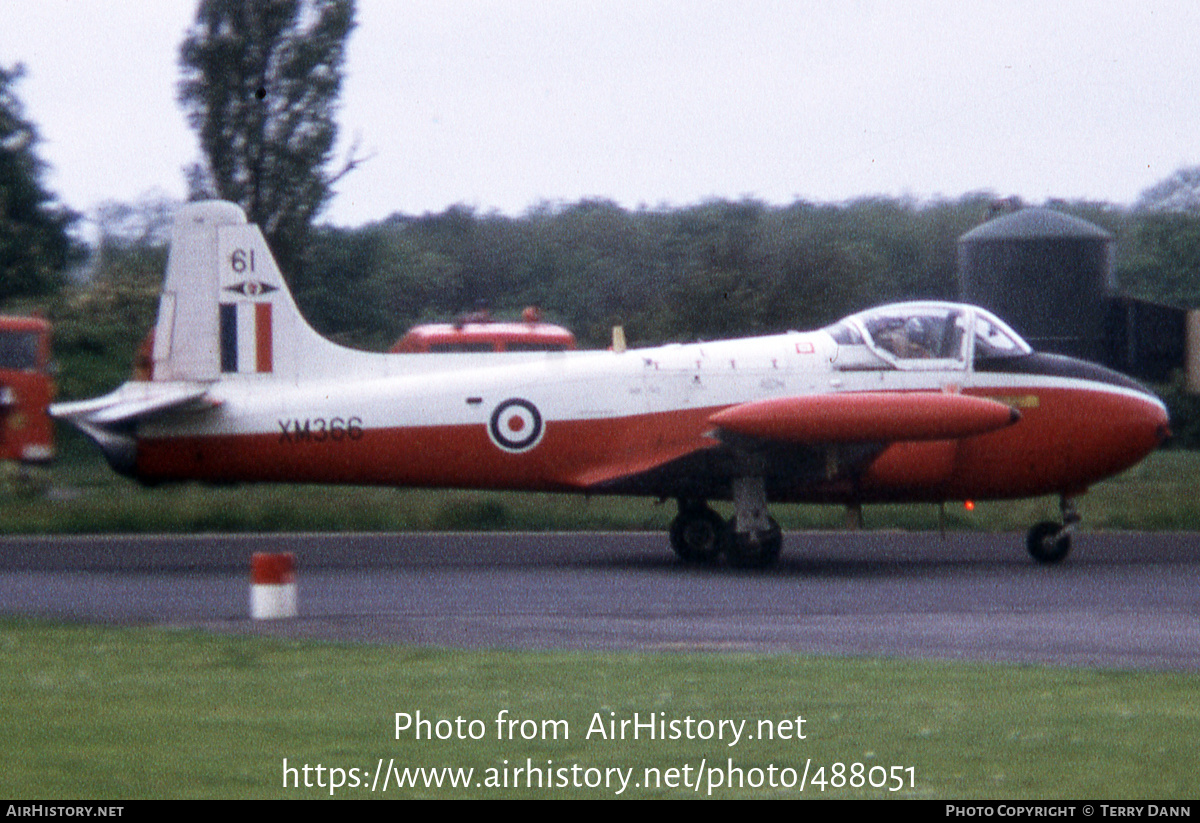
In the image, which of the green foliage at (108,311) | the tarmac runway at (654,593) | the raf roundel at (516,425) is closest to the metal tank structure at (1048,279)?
the tarmac runway at (654,593)

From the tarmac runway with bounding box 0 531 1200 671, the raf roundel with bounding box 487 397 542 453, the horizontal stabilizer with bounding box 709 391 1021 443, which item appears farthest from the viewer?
the raf roundel with bounding box 487 397 542 453

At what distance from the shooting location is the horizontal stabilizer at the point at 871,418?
1599cm

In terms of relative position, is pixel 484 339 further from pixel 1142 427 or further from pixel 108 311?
pixel 108 311

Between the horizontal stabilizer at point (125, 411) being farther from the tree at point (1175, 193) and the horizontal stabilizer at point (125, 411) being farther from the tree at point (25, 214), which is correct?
the tree at point (1175, 193)

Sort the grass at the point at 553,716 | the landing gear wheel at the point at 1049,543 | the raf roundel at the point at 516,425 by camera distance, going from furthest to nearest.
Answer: the landing gear wheel at the point at 1049,543
the raf roundel at the point at 516,425
the grass at the point at 553,716

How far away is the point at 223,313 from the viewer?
17219mm

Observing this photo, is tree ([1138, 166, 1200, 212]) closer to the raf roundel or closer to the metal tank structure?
the metal tank structure

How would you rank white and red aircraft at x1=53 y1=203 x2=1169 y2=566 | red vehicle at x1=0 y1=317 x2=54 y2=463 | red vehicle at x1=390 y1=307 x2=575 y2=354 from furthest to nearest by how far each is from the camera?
red vehicle at x1=0 y1=317 x2=54 y2=463
red vehicle at x1=390 y1=307 x2=575 y2=354
white and red aircraft at x1=53 y1=203 x2=1169 y2=566

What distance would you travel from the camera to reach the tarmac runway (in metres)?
11.6

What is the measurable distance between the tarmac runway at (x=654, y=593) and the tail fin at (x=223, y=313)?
79.0 inches

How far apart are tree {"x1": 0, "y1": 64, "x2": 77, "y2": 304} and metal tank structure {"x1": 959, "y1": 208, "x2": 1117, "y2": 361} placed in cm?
2008

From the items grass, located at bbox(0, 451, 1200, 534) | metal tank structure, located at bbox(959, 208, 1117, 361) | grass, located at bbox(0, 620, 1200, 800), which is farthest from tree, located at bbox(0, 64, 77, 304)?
grass, located at bbox(0, 620, 1200, 800)

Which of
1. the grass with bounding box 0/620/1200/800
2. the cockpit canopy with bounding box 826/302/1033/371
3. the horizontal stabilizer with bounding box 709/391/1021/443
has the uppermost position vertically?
the cockpit canopy with bounding box 826/302/1033/371

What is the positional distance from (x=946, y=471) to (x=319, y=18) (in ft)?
60.3
